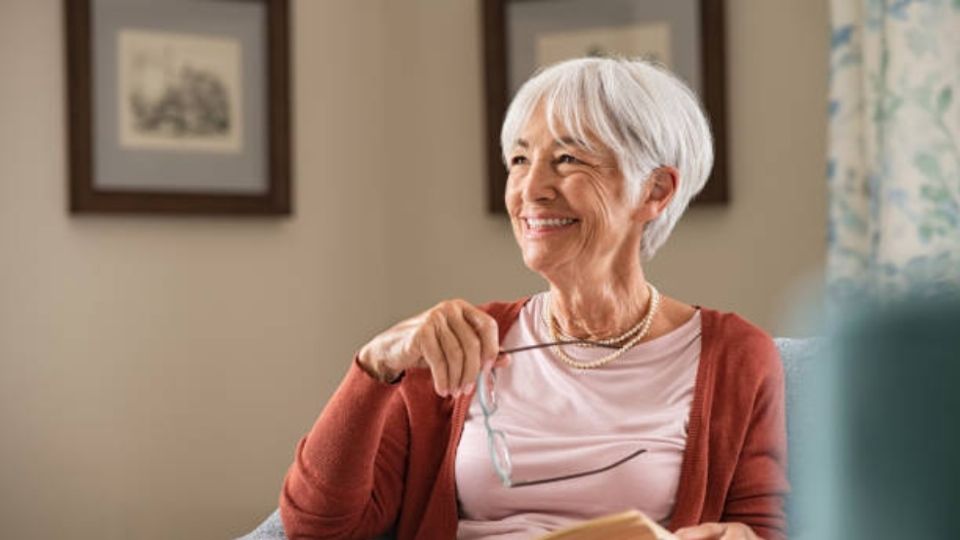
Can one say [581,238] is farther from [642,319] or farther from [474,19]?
[474,19]

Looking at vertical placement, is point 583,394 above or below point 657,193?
below

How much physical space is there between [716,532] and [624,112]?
0.58 meters

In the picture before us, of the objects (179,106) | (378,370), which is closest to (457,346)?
(378,370)

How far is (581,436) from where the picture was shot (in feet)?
5.73

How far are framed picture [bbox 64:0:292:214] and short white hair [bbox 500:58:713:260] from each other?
119cm

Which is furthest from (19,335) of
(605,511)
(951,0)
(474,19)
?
(951,0)

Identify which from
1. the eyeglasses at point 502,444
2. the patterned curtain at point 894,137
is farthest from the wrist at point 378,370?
the patterned curtain at point 894,137

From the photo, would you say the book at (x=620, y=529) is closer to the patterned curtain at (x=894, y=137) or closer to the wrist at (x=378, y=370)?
the wrist at (x=378, y=370)

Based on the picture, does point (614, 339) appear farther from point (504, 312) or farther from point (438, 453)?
point (438, 453)

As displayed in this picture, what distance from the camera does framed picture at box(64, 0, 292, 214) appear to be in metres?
2.71

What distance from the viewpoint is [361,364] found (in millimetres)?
1635

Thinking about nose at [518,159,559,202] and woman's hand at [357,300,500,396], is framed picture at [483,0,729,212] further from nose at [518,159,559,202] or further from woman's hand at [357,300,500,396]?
woman's hand at [357,300,500,396]

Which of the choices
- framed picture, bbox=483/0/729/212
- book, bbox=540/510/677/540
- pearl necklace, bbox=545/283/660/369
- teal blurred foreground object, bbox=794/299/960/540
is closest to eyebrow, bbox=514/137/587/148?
pearl necklace, bbox=545/283/660/369

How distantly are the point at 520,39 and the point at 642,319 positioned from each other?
129 centimetres
